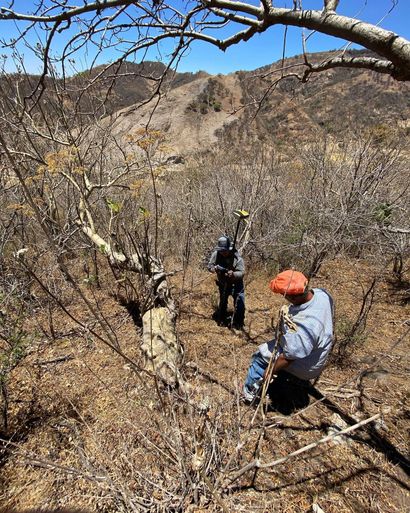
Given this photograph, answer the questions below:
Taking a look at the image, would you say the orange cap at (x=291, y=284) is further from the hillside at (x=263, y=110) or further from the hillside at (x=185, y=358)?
the hillside at (x=263, y=110)

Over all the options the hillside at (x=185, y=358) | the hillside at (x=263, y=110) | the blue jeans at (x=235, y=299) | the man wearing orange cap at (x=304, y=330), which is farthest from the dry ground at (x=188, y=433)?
the hillside at (x=263, y=110)

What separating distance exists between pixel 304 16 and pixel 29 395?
145 inches

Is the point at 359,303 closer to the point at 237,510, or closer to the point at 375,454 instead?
the point at 375,454

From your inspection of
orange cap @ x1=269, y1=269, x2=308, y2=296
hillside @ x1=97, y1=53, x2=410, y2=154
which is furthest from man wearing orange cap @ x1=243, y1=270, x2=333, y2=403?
hillside @ x1=97, y1=53, x2=410, y2=154

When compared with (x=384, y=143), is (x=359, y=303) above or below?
below

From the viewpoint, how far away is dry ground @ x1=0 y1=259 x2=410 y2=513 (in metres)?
1.98

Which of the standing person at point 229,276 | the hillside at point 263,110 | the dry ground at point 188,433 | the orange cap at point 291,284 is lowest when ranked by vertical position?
the dry ground at point 188,433

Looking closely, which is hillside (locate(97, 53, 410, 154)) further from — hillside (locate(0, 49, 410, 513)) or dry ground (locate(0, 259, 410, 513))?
dry ground (locate(0, 259, 410, 513))

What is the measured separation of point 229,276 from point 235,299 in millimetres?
363

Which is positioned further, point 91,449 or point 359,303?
point 359,303

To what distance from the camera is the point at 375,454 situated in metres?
2.32

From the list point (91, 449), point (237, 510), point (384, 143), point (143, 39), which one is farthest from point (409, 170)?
point (91, 449)

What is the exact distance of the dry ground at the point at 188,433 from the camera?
6.51 ft

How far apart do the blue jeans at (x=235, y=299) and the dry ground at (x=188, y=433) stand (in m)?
0.20
